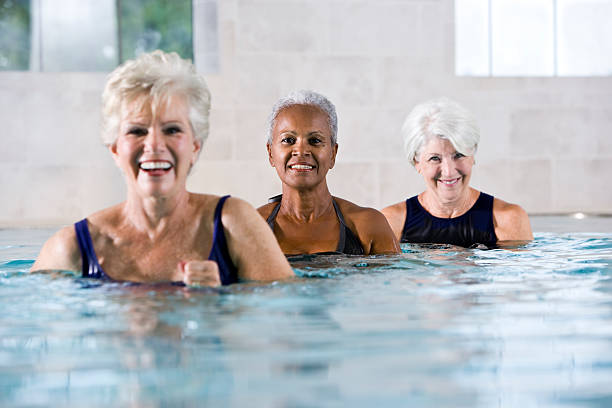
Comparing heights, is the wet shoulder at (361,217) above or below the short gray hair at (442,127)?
below

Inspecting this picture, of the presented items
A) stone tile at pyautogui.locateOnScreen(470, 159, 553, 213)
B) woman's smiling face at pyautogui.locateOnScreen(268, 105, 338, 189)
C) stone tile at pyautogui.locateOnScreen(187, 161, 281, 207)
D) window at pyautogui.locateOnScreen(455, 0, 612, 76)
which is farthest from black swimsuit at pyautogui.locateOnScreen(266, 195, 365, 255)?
window at pyautogui.locateOnScreen(455, 0, 612, 76)

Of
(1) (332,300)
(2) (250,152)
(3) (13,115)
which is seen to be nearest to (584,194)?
(2) (250,152)

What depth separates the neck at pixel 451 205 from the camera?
15.6 ft

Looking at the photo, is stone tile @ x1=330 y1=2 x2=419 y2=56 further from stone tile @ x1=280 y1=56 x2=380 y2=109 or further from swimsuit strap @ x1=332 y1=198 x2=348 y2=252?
swimsuit strap @ x1=332 y1=198 x2=348 y2=252

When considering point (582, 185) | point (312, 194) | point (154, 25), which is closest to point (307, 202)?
point (312, 194)

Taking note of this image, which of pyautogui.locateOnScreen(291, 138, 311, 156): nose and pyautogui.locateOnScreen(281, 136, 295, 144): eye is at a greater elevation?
pyautogui.locateOnScreen(281, 136, 295, 144): eye

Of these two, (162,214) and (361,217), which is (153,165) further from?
(361,217)

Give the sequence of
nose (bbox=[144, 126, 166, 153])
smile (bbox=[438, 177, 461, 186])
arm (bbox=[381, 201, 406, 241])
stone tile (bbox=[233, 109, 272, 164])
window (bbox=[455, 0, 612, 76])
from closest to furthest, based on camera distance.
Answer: nose (bbox=[144, 126, 166, 153])
smile (bbox=[438, 177, 461, 186])
arm (bbox=[381, 201, 406, 241])
stone tile (bbox=[233, 109, 272, 164])
window (bbox=[455, 0, 612, 76])

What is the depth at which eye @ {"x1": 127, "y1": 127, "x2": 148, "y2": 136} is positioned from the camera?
275cm

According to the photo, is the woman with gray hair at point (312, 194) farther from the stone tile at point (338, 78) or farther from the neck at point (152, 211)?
the stone tile at point (338, 78)

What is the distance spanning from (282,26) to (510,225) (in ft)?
15.9

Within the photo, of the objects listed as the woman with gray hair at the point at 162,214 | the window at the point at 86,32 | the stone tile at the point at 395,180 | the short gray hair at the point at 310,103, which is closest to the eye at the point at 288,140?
the short gray hair at the point at 310,103

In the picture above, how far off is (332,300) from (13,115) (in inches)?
264

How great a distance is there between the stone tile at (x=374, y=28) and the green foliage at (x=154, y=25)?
5.31ft
